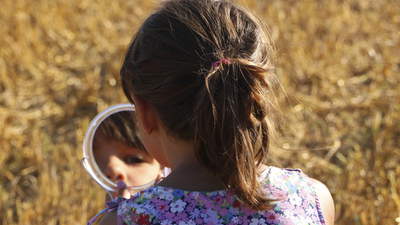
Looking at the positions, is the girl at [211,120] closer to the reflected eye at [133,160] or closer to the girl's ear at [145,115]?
the girl's ear at [145,115]

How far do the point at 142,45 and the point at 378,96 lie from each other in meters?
2.27

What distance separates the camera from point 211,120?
1048 mm

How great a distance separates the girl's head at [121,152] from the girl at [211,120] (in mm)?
447

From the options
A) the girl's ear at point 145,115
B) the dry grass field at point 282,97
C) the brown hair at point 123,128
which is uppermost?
the girl's ear at point 145,115

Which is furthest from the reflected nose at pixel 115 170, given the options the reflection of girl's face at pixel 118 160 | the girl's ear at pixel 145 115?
the girl's ear at pixel 145 115

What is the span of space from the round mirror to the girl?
0.45 m

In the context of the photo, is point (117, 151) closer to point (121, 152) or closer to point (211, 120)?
point (121, 152)

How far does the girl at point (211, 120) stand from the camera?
3.42 ft

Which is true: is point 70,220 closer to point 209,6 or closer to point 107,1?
point 209,6

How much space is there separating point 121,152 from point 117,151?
0.01 meters

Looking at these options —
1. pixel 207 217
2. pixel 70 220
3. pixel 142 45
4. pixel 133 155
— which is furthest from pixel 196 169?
pixel 70 220

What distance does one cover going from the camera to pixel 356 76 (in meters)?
3.22

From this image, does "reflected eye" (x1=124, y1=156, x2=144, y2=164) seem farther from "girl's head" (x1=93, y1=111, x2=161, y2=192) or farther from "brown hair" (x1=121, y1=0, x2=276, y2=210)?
"brown hair" (x1=121, y1=0, x2=276, y2=210)

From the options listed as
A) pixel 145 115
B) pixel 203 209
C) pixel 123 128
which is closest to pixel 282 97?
pixel 123 128
